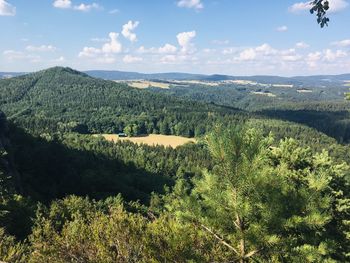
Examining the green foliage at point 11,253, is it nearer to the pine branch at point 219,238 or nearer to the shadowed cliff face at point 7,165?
the pine branch at point 219,238

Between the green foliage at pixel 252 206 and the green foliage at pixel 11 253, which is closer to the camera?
the green foliage at pixel 252 206

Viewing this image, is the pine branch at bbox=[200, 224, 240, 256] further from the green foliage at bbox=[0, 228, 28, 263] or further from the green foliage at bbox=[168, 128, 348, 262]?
the green foliage at bbox=[0, 228, 28, 263]

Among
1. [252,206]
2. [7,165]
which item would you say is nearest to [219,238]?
[252,206]

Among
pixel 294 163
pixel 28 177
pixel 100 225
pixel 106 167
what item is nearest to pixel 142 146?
pixel 106 167

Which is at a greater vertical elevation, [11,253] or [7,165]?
[11,253]

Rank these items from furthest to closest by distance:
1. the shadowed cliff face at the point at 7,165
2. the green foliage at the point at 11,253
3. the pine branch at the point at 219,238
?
1. the shadowed cliff face at the point at 7,165
2. the green foliage at the point at 11,253
3. the pine branch at the point at 219,238

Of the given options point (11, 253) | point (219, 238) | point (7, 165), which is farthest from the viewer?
point (7, 165)

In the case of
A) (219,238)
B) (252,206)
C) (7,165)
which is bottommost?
(7,165)

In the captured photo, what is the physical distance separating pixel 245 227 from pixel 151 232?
336cm

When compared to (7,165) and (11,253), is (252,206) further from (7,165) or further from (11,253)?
(7,165)

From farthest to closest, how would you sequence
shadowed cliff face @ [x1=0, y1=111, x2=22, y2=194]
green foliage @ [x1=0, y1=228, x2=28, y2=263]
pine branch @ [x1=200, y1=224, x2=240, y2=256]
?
1. shadowed cliff face @ [x1=0, y1=111, x2=22, y2=194]
2. green foliage @ [x1=0, y1=228, x2=28, y2=263]
3. pine branch @ [x1=200, y1=224, x2=240, y2=256]

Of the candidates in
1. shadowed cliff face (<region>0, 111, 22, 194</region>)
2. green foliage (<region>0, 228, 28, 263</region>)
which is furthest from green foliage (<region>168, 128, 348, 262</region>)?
shadowed cliff face (<region>0, 111, 22, 194</region>)

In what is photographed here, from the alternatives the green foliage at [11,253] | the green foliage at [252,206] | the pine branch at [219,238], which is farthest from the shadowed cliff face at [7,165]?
the green foliage at [252,206]

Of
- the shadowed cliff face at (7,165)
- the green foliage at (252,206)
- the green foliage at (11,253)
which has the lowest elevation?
the shadowed cliff face at (7,165)
